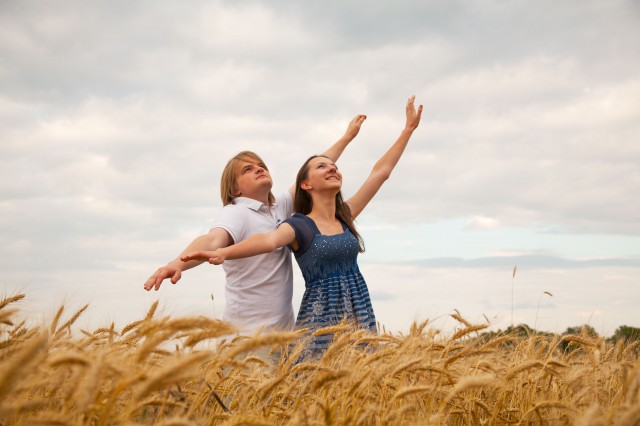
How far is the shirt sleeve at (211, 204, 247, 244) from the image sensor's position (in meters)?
4.78

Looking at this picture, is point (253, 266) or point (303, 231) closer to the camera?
point (303, 231)

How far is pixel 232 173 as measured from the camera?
530 centimetres

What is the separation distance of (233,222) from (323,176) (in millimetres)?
839

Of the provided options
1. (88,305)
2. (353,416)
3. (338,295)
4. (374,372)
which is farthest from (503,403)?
(88,305)

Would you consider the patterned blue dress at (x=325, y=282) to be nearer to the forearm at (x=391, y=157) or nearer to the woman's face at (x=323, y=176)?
the woman's face at (x=323, y=176)

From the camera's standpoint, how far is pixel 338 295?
4.72 m

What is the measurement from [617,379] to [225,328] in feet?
10.0

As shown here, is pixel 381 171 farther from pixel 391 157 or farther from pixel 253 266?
pixel 253 266

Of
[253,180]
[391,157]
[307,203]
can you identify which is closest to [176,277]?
[253,180]

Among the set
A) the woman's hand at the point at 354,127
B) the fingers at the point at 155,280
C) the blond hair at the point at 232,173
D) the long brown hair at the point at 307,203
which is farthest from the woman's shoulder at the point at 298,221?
the woman's hand at the point at 354,127

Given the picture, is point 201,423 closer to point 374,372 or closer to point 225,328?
point 225,328

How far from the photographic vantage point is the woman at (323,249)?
182 inches

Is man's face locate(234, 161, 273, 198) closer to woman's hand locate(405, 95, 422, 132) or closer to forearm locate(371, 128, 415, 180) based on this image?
forearm locate(371, 128, 415, 180)

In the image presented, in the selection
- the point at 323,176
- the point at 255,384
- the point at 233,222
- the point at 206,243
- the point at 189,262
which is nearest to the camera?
the point at 255,384
